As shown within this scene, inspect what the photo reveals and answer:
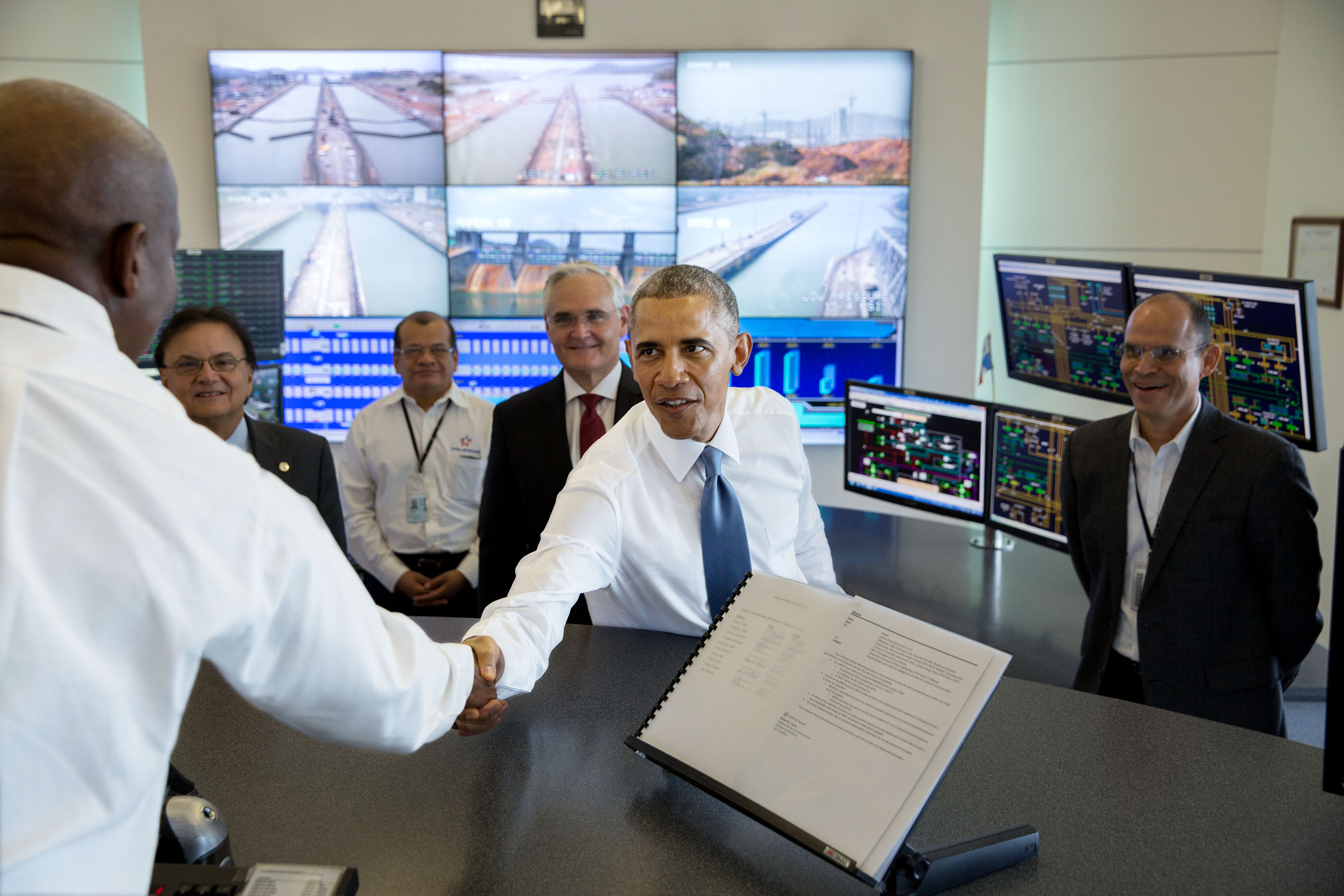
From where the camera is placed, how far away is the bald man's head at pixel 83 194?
0.81 m

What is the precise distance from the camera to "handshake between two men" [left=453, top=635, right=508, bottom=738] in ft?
4.51

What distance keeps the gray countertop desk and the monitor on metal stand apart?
0.11 m

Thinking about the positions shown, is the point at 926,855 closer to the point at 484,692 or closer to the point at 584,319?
the point at 484,692

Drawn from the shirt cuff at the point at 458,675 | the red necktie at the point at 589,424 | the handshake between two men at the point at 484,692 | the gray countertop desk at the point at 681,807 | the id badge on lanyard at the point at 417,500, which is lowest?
the id badge on lanyard at the point at 417,500

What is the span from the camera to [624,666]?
1.73 meters

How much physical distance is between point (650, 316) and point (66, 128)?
122cm

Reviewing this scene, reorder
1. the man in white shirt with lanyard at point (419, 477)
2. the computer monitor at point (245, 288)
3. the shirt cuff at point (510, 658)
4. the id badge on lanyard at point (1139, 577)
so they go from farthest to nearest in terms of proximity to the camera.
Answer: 1. the computer monitor at point (245, 288)
2. the man in white shirt with lanyard at point (419, 477)
3. the id badge on lanyard at point (1139, 577)
4. the shirt cuff at point (510, 658)

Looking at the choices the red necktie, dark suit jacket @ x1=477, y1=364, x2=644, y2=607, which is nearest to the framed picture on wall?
the red necktie

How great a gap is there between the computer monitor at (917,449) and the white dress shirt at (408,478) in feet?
4.53

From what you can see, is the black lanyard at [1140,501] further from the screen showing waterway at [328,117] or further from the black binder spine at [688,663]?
the screen showing waterway at [328,117]

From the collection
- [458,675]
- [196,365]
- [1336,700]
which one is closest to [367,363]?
[196,365]

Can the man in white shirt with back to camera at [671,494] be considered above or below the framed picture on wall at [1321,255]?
below

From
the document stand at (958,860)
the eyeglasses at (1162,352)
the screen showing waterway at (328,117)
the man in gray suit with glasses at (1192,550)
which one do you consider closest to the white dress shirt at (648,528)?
the document stand at (958,860)

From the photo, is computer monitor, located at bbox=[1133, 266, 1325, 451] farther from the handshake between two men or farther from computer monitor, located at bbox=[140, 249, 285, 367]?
computer monitor, located at bbox=[140, 249, 285, 367]
